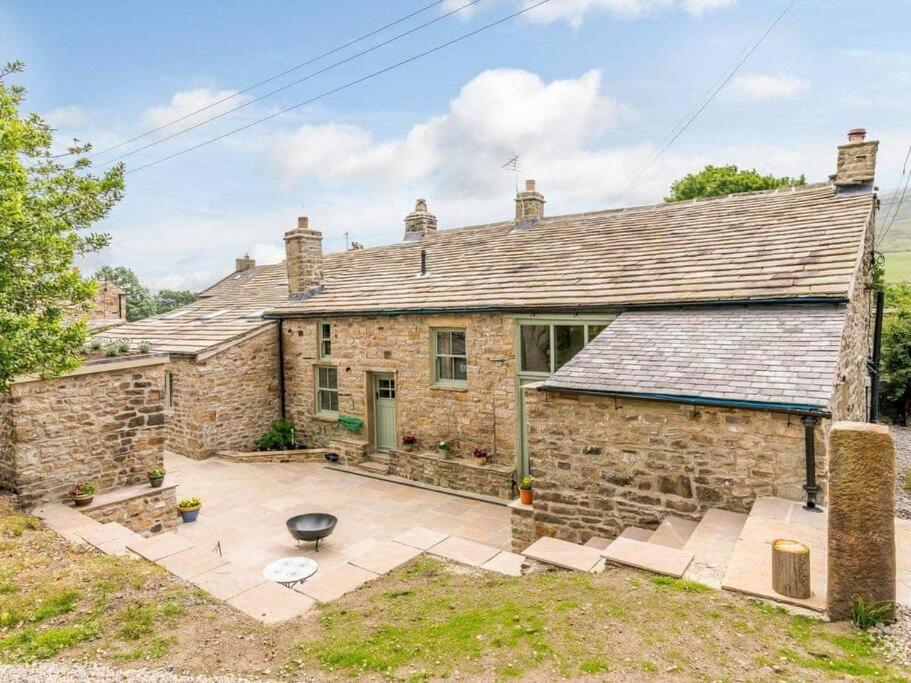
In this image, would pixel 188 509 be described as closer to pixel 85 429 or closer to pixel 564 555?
pixel 85 429

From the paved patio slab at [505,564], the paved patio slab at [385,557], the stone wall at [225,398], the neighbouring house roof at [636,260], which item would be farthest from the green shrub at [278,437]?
the paved patio slab at [505,564]

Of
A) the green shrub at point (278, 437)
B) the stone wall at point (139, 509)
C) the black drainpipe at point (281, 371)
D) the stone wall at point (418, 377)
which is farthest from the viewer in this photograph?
the black drainpipe at point (281, 371)

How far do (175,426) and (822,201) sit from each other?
1743 centimetres

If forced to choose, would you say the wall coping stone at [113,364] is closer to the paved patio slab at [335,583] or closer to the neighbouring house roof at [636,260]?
the neighbouring house roof at [636,260]

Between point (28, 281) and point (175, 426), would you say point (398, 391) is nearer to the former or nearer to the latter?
point (175, 426)

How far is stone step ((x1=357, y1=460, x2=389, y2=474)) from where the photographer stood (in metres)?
13.1

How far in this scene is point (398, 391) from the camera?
13195mm

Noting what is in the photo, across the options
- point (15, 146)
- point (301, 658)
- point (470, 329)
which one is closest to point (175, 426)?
point (470, 329)

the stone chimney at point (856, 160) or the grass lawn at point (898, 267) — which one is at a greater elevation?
the grass lawn at point (898, 267)

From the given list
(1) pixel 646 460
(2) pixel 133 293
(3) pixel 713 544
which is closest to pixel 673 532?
(3) pixel 713 544

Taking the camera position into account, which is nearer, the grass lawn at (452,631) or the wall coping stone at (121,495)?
the grass lawn at (452,631)

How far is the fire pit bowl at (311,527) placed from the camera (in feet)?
27.0

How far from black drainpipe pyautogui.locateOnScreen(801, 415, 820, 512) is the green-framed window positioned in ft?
39.0

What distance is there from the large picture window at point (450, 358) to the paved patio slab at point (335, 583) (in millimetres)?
6807
